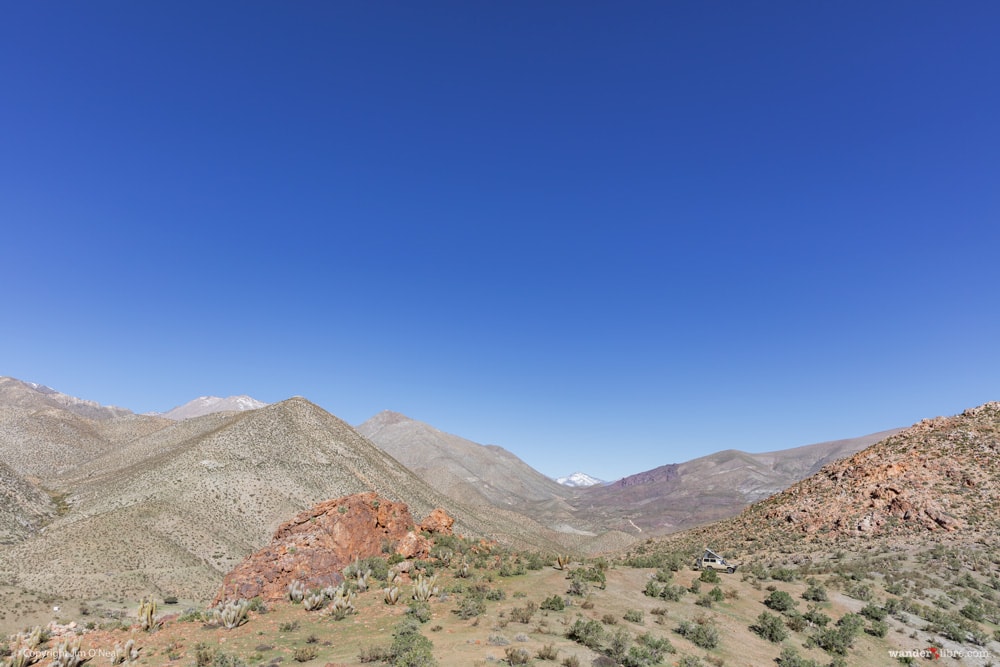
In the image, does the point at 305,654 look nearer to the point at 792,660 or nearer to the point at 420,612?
the point at 420,612

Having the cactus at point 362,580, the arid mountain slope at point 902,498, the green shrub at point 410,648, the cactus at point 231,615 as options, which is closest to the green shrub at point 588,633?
the green shrub at point 410,648

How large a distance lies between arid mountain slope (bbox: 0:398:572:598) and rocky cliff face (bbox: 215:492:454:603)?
3046cm

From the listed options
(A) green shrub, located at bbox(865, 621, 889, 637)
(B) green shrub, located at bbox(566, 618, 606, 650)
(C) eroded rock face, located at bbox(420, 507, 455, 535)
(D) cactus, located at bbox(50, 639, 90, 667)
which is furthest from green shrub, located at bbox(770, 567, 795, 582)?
(D) cactus, located at bbox(50, 639, 90, 667)

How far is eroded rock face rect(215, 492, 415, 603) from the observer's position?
21734mm

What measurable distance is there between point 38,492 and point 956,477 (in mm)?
102387

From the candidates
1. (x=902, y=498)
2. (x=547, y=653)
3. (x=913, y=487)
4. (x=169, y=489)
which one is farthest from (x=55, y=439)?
(x=913, y=487)

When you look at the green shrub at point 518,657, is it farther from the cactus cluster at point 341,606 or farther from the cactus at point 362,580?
the cactus at point 362,580

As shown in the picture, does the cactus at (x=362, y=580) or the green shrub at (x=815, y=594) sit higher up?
the cactus at (x=362, y=580)

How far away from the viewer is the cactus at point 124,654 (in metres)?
15.0

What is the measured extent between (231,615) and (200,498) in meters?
51.8

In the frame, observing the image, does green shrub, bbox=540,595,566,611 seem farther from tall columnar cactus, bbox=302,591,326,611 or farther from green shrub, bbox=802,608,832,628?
green shrub, bbox=802,608,832,628

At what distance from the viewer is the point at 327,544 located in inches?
972

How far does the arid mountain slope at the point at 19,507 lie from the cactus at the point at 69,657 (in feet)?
163

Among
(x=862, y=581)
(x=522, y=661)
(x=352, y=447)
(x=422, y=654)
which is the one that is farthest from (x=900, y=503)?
(x=352, y=447)
